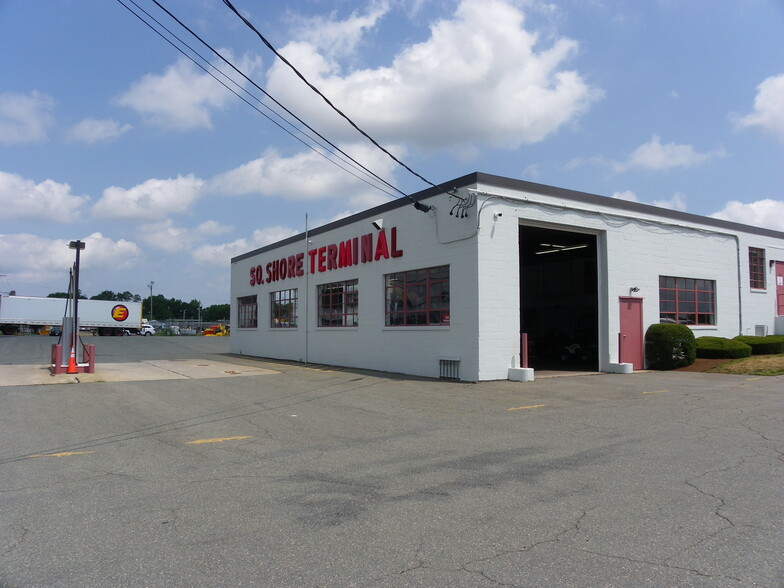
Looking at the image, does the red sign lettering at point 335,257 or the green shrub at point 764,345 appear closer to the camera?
the red sign lettering at point 335,257

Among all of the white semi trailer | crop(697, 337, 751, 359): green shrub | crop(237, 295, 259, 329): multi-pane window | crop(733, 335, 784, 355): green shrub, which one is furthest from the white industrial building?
the white semi trailer

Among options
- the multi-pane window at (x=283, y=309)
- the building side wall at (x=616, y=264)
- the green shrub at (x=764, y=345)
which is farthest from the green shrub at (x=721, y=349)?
the multi-pane window at (x=283, y=309)

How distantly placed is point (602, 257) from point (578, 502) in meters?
14.7

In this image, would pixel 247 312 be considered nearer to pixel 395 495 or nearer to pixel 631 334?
pixel 631 334

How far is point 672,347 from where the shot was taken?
18.8m

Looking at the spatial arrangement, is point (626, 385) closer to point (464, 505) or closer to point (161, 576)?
point (464, 505)

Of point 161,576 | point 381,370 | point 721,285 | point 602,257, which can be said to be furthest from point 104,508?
point 721,285

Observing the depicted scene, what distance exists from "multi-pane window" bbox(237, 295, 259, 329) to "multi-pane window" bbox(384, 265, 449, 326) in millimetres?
13907

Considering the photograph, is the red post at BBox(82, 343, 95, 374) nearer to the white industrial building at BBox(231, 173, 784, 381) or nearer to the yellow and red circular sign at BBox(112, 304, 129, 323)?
the white industrial building at BBox(231, 173, 784, 381)

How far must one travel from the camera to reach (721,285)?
22469 mm

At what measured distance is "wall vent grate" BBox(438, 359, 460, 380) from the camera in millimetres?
16469

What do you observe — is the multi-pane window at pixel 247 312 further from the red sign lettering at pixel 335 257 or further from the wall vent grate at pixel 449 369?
the wall vent grate at pixel 449 369

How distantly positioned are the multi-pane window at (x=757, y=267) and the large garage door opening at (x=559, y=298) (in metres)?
6.25

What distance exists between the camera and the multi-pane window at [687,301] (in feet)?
67.6
